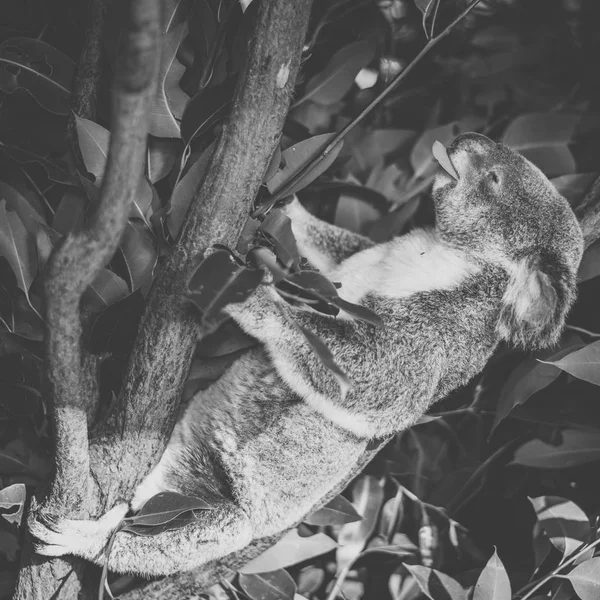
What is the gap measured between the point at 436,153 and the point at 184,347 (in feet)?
3.39

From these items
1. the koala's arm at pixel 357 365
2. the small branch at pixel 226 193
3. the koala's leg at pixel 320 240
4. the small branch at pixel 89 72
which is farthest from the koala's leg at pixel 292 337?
the small branch at pixel 89 72

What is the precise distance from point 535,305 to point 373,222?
0.76 metres

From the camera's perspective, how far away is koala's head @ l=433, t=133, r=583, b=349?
2137 mm

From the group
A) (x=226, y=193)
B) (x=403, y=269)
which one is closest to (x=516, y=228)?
(x=403, y=269)

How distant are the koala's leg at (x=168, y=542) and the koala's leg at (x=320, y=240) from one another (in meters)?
0.98

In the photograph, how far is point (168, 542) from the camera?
1.88m

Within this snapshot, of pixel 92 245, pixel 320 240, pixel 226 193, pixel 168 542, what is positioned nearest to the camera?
pixel 92 245

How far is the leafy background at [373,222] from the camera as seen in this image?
1.87 meters

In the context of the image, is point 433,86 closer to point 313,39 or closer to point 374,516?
point 313,39

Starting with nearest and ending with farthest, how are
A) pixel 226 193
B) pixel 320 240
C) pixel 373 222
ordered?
pixel 226 193 < pixel 320 240 < pixel 373 222

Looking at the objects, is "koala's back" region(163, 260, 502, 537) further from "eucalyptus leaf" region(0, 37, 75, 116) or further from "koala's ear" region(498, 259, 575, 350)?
"eucalyptus leaf" region(0, 37, 75, 116)

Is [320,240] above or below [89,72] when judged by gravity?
below

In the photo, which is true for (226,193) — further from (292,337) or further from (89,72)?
(89,72)

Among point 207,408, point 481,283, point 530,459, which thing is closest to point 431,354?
point 481,283
